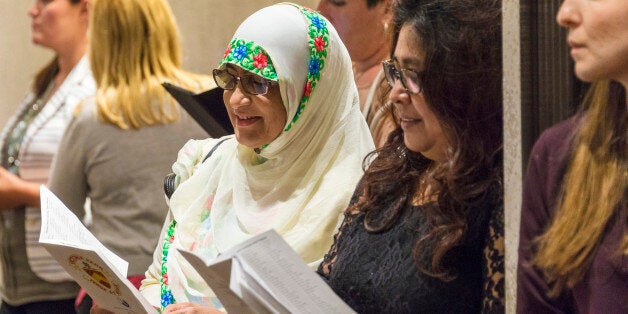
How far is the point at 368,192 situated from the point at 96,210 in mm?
1717

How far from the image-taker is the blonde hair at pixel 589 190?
1.59 m

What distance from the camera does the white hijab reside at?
2643 mm

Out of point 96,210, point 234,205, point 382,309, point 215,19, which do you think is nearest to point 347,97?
point 234,205

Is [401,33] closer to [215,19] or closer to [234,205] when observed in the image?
[234,205]

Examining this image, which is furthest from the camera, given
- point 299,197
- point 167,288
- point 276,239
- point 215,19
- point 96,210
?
point 215,19

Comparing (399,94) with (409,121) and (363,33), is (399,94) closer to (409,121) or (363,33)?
(409,121)

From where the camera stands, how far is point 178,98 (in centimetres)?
320

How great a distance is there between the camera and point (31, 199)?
407cm

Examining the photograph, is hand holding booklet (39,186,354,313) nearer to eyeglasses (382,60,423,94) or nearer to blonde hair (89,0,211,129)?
eyeglasses (382,60,423,94)

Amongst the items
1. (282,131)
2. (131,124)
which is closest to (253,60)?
(282,131)

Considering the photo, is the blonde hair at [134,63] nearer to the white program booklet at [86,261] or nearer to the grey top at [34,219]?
the grey top at [34,219]

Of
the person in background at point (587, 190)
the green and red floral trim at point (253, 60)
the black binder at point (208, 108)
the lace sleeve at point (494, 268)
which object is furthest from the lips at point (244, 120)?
the person in background at point (587, 190)

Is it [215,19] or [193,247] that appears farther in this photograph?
[215,19]

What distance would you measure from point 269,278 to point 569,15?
2.18ft
